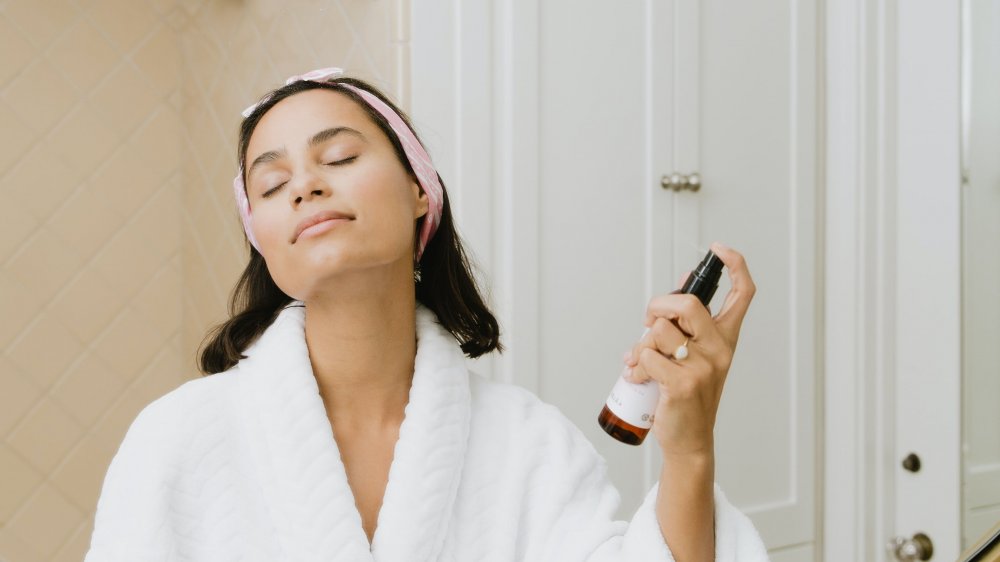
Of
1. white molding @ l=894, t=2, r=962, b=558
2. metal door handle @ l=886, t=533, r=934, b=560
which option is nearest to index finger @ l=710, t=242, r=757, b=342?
white molding @ l=894, t=2, r=962, b=558

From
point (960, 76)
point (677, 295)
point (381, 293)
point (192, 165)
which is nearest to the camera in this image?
point (677, 295)

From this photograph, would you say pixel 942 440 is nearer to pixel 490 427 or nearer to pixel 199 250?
pixel 490 427

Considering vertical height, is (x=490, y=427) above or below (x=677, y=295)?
below

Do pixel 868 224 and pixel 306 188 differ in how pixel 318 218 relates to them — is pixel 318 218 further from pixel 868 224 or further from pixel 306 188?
pixel 868 224

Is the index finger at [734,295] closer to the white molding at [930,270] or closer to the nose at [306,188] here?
the nose at [306,188]

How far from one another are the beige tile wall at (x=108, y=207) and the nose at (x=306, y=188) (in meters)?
0.59

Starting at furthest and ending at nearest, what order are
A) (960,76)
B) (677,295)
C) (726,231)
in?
(726,231), (960,76), (677,295)

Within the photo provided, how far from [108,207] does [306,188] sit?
1.02 metres

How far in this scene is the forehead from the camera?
37.6 inches

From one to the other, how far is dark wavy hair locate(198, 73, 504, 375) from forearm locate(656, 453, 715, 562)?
1.18 ft

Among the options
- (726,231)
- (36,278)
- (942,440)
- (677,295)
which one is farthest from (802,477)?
(36,278)

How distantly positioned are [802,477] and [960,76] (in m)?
0.83

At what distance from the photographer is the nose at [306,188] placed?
35.5 inches

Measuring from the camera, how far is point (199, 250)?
1804 millimetres
